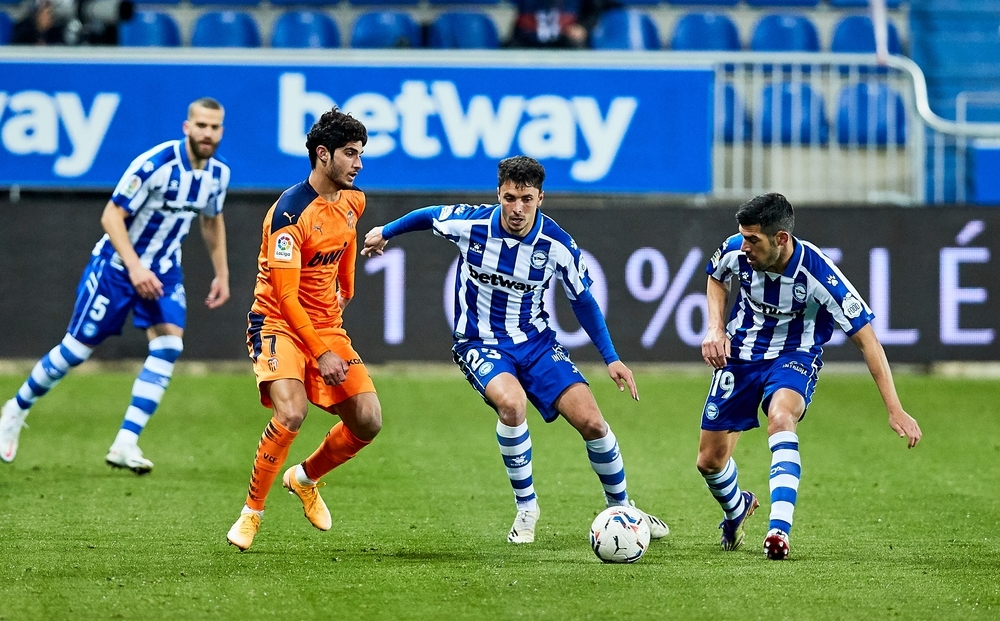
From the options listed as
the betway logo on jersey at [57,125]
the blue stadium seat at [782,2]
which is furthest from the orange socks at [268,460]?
the blue stadium seat at [782,2]

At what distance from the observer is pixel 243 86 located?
12688 millimetres

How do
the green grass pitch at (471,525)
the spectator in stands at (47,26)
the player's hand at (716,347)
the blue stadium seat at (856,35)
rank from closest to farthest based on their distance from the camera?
the green grass pitch at (471,525), the player's hand at (716,347), the spectator in stands at (47,26), the blue stadium seat at (856,35)

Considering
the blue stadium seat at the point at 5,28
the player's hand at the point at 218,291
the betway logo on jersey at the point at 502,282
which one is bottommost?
the player's hand at the point at 218,291

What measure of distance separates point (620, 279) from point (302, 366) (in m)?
6.93

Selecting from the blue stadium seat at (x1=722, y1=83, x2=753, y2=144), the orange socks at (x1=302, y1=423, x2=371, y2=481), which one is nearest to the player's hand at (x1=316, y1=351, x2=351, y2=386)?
the orange socks at (x1=302, y1=423, x2=371, y2=481)

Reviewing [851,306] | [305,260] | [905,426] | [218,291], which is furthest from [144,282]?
[905,426]

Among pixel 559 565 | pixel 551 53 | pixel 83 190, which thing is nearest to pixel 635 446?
pixel 559 565

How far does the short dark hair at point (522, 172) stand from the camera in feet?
20.6

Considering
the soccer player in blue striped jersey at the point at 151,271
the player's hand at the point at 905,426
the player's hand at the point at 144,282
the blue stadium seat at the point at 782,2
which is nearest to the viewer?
the player's hand at the point at 905,426

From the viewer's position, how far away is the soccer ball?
5895mm

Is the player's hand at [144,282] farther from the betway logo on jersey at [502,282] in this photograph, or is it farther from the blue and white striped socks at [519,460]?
the blue and white striped socks at [519,460]

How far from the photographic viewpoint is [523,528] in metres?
6.44

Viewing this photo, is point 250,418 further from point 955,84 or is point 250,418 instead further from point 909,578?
point 955,84

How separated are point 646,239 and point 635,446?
3.71 meters
